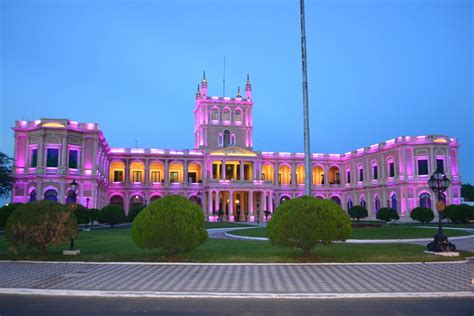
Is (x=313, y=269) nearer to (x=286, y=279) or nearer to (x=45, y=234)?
(x=286, y=279)

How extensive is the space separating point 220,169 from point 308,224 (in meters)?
55.2

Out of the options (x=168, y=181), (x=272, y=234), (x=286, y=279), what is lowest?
(x=286, y=279)

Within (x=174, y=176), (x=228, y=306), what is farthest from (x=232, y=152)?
(x=228, y=306)

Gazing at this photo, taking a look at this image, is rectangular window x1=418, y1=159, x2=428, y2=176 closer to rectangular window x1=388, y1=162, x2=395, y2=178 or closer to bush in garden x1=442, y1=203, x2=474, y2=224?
rectangular window x1=388, y1=162, x2=395, y2=178

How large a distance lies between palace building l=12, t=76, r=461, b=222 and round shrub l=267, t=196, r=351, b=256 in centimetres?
3797

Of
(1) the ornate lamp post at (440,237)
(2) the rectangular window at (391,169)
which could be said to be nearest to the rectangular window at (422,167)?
(2) the rectangular window at (391,169)

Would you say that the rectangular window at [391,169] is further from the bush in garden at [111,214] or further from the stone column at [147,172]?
the bush in garden at [111,214]

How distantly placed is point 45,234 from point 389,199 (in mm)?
51418

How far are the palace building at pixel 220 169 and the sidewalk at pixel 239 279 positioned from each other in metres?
35.0

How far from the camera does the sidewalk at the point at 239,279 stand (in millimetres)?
9430

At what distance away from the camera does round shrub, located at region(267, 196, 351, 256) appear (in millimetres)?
14211

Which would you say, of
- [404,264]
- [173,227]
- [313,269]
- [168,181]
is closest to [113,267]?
[173,227]

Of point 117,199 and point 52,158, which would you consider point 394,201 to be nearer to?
point 117,199

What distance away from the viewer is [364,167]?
65938 millimetres
